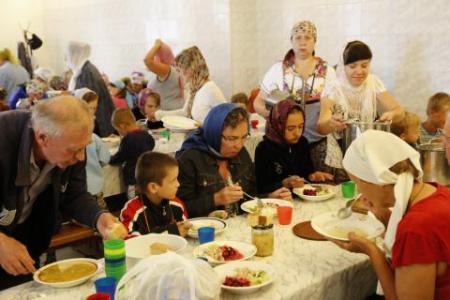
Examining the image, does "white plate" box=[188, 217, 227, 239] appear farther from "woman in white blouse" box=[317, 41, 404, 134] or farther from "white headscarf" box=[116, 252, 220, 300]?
"woman in white blouse" box=[317, 41, 404, 134]

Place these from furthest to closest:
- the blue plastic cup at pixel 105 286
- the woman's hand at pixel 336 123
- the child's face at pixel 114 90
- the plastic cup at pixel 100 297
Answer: the child's face at pixel 114 90, the woman's hand at pixel 336 123, the blue plastic cup at pixel 105 286, the plastic cup at pixel 100 297

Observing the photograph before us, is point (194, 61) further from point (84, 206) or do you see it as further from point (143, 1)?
point (143, 1)

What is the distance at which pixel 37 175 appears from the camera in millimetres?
2137

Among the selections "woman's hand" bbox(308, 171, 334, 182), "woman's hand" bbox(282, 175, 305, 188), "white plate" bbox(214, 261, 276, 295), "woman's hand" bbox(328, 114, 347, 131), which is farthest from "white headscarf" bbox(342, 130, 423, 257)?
"woman's hand" bbox(328, 114, 347, 131)

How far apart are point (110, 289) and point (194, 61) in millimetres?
3134

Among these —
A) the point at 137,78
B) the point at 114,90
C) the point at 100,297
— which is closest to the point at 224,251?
the point at 100,297

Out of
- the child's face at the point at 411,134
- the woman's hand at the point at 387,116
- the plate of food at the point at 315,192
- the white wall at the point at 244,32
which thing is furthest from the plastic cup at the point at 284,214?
the white wall at the point at 244,32

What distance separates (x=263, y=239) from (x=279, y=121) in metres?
1.24

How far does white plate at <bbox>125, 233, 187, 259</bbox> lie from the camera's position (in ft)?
6.86

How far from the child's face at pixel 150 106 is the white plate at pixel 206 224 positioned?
3283 millimetres

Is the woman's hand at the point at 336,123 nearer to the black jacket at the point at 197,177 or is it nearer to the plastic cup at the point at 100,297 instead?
the black jacket at the point at 197,177

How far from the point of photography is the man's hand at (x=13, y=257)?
6.23 feet

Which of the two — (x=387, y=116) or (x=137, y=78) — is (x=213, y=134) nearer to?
(x=387, y=116)

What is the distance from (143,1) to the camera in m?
7.48
